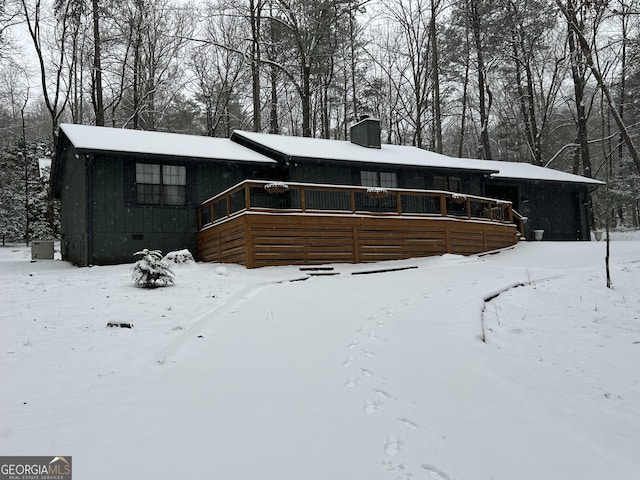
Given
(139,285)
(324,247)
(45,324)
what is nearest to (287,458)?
(45,324)

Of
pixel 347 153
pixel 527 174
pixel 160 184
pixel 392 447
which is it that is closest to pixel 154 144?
pixel 160 184

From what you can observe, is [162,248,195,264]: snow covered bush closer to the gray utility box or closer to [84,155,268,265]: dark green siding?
[84,155,268,265]: dark green siding

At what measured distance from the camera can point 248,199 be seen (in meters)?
11.2

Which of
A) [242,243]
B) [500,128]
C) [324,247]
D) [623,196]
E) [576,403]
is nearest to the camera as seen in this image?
[576,403]

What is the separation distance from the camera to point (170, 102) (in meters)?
25.9

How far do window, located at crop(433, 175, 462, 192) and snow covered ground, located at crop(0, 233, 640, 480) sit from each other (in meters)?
10.0

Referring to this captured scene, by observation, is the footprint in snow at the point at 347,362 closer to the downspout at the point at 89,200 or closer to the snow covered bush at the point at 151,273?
the snow covered bush at the point at 151,273

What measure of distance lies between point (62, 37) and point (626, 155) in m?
34.0

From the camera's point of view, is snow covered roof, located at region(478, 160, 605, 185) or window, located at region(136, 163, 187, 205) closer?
window, located at region(136, 163, 187, 205)

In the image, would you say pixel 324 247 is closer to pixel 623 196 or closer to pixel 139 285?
pixel 139 285

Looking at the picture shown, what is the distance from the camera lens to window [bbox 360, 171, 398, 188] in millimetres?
16312

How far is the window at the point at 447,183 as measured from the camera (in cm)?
1766

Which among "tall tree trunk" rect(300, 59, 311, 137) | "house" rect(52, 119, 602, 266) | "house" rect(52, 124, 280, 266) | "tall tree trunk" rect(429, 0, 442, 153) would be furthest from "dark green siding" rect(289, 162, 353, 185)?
"tall tree trunk" rect(429, 0, 442, 153)

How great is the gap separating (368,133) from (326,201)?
4.89 metres
